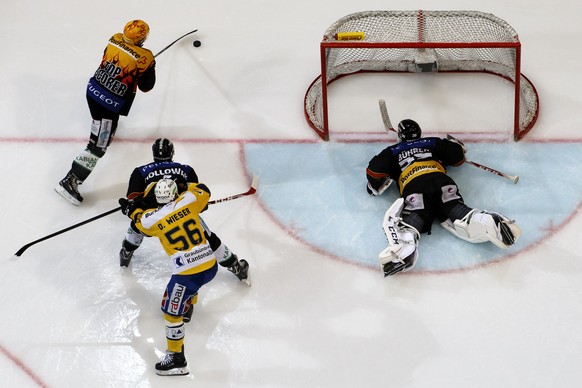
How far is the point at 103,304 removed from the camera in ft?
18.1

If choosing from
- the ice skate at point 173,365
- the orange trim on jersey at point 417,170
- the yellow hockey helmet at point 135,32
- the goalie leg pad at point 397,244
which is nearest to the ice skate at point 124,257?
the ice skate at point 173,365

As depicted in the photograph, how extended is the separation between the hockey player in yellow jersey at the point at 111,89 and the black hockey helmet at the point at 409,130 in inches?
57.8

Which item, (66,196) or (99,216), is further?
(66,196)

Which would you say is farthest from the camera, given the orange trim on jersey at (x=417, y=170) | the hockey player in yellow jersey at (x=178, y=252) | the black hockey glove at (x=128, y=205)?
the orange trim on jersey at (x=417, y=170)

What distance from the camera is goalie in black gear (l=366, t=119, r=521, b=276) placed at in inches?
215

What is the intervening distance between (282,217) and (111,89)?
3.97ft

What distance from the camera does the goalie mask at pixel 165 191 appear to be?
5094 mm

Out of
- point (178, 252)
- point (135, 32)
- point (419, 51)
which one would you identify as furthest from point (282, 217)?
point (419, 51)

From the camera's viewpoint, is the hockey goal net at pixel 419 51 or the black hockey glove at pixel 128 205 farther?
the hockey goal net at pixel 419 51

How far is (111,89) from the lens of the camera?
5.90 metres

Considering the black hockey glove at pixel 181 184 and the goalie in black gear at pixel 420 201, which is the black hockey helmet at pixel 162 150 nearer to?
the black hockey glove at pixel 181 184

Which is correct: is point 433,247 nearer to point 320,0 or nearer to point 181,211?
point 181,211

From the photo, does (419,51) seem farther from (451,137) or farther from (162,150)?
(162,150)

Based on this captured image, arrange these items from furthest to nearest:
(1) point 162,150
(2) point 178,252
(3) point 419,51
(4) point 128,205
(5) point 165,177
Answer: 1. (3) point 419,51
2. (1) point 162,150
3. (5) point 165,177
4. (4) point 128,205
5. (2) point 178,252
